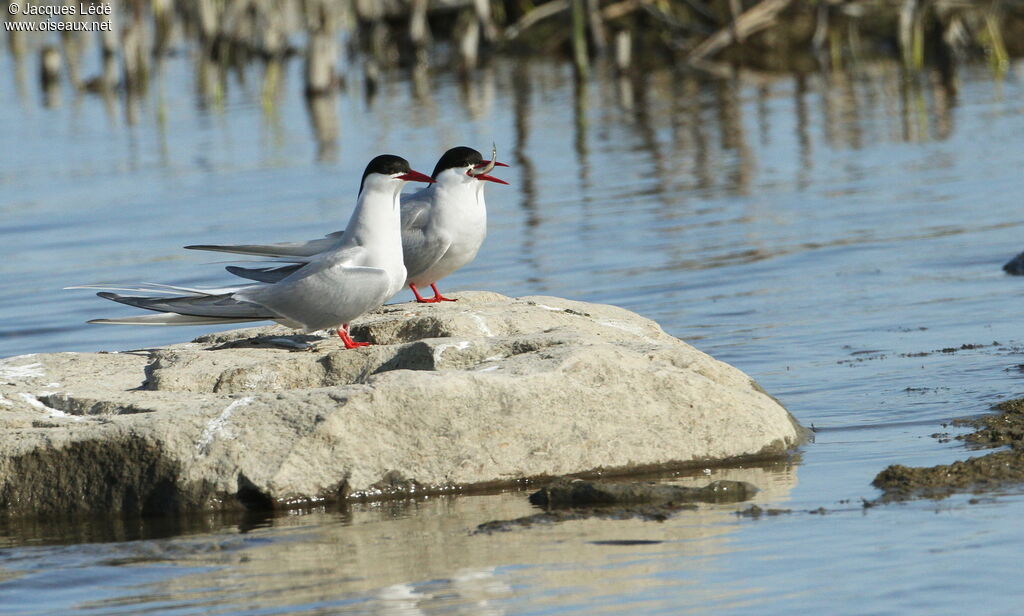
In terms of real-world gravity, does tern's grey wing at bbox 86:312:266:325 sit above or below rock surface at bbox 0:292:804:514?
above

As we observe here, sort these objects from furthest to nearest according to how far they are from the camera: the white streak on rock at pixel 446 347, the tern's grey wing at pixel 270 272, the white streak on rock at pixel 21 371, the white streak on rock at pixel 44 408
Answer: the tern's grey wing at pixel 270 272, the white streak on rock at pixel 21 371, the white streak on rock at pixel 446 347, the white streak on rock at pixel 44 408

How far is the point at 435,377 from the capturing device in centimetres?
567

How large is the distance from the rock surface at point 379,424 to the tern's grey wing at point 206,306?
13.2 inches

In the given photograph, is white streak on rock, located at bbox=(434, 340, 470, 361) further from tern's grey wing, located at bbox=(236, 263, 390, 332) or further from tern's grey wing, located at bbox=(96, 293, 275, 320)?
tern's grey wing, located at bbox=(96, 293, 275, 320)

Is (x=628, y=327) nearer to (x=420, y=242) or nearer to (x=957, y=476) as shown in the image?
(x=420, y=242)

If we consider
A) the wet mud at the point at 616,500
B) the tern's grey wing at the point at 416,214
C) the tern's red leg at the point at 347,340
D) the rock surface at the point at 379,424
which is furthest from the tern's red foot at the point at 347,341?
the wet mud at the point at 616,500

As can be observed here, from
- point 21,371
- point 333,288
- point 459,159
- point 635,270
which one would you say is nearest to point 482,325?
point 333,288

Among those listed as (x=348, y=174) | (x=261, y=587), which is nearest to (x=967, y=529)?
(x=261, y=587)

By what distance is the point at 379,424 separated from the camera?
5.58 metres

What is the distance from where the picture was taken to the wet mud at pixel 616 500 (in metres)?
5.15

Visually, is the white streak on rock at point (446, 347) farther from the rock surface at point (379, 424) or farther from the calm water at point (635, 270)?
the calm water at point (635, 270)

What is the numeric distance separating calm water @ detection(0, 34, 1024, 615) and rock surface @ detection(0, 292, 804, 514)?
152mm

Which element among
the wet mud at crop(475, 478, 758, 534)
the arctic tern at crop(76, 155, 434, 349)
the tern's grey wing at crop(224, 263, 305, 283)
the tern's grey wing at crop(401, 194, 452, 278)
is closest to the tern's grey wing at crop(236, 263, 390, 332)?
the arctic tern at crop(76, 155, 434, 349)

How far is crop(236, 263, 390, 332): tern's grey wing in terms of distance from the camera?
6426 millimetres
